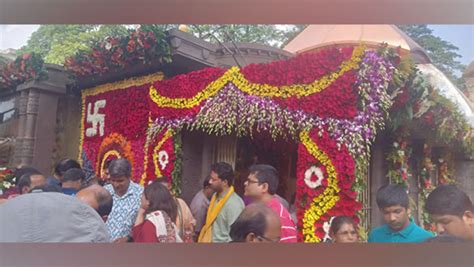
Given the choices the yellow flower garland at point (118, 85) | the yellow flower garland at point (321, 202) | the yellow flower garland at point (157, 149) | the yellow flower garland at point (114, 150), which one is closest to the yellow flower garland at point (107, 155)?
the yellow flower garland at point (114, 150)

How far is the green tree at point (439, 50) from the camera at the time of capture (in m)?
3.66

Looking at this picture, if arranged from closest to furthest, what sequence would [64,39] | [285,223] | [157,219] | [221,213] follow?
1. [157,219]
2. [285,223]
3. [221,213]
4. [64,39]

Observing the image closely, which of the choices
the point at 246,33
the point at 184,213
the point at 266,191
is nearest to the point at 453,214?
the point at 266,191

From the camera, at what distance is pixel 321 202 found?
3.65 metres

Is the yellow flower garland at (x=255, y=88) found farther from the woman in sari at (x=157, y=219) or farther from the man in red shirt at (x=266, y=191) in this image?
the woman in sari at (x=157, y=219)

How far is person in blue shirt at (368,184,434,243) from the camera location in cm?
288

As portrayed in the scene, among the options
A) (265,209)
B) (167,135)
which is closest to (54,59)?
(167,135)

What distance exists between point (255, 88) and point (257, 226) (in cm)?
212

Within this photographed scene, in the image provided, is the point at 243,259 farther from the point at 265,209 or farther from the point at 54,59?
the point at 54,59

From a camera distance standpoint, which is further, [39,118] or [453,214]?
[39,118]

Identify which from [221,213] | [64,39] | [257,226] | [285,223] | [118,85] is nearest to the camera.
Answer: [257,226]

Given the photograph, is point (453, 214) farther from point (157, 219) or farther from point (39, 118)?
point (39, 118)

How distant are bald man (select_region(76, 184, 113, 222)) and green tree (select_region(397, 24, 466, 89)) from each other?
2596 mm

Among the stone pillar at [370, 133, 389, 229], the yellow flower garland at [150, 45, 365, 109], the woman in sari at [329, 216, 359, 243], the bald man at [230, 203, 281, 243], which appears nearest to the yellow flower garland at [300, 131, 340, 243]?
the woman in sari at [329, 216, 359, 243]
